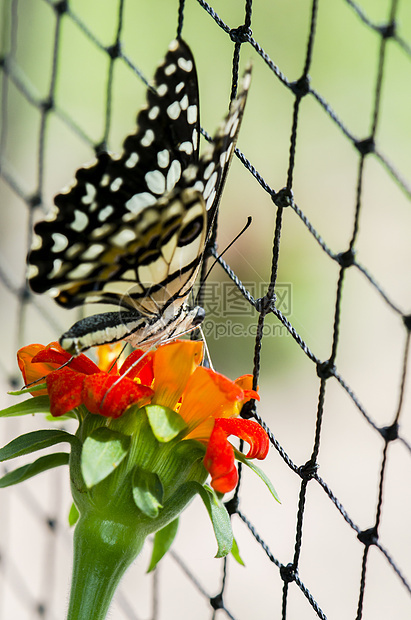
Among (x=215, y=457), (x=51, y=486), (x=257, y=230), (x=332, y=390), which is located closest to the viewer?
(x=215, y=457)

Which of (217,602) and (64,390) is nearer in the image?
(64,390)

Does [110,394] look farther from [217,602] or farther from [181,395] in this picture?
[217,602]

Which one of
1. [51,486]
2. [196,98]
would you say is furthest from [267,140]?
[196,98]

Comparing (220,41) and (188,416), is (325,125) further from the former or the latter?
(188,416)

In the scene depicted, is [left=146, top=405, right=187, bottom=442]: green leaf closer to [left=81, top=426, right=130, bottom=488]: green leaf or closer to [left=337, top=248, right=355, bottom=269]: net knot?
[left=81, top=426, right=130, bottom=488]: green leaf

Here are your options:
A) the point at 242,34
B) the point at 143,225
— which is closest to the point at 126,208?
the point at 143,225

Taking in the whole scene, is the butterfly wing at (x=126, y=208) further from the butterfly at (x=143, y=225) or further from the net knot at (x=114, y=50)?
the net knot at (x=114, y=50)
